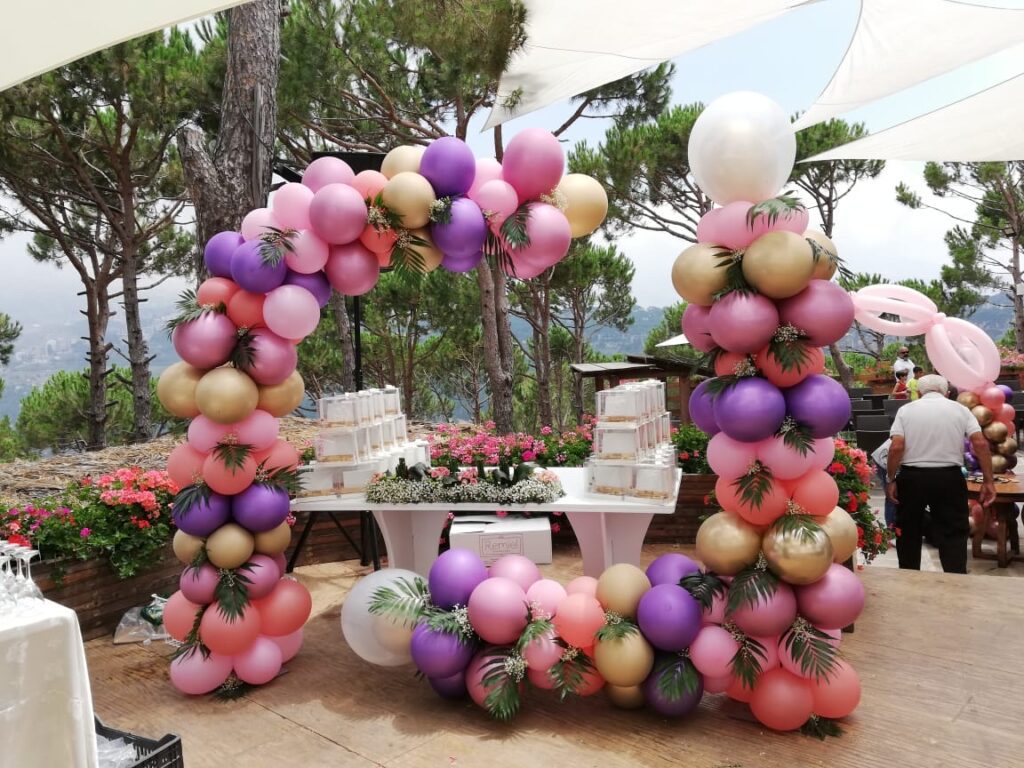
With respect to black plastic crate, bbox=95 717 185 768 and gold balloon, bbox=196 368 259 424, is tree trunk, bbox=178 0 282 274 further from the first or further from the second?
black plastic crate, bbox=95 717 185 768

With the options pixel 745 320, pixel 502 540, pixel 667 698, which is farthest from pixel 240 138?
pixel 667 698

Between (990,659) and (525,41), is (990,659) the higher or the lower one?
the lower one

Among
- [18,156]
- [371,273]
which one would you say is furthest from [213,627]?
[18,156]

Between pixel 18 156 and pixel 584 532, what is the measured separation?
11.1 m

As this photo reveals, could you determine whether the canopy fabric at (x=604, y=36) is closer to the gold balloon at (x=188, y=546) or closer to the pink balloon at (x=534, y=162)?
the pink balloon at (x=534, y=162)

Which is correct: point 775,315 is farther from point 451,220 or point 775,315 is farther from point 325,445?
point 325,445

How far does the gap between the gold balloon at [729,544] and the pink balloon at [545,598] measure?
0.68 meters

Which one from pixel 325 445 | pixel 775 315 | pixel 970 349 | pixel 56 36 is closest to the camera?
pixel 56 36

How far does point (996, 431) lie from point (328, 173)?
568 centimetres

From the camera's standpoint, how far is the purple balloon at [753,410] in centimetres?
280

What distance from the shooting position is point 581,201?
3609 mm

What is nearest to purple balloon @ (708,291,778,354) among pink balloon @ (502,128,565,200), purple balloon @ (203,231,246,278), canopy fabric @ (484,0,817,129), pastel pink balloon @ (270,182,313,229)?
pink balloon @ (502,128,565,200)

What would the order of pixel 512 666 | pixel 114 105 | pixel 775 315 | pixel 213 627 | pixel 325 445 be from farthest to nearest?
pixel 114 105 < pixel 325 445 < pixel 213 627 < pixel 512 666 < pixel 775 315

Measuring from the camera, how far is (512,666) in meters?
3.09
